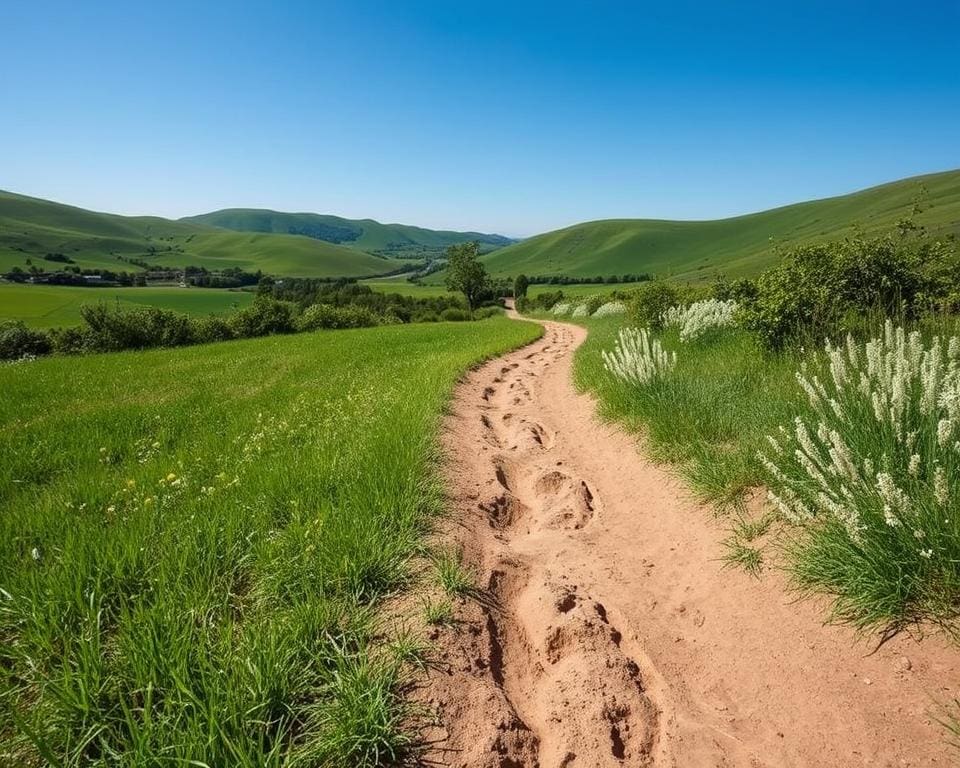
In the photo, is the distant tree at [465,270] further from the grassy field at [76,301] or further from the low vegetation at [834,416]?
the low vegetation at [834,416]

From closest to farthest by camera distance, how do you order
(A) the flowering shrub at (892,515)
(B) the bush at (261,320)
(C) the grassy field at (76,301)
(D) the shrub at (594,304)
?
(A) the flowering shrub at (892,515) → (B) the bush at (261,320) → (D) the shrub at (594,304) → (C) the grassy field at (76,301)

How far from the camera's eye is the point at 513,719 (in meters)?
2.86

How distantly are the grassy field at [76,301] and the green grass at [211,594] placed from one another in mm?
67179

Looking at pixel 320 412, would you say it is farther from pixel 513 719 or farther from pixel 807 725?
pixel 807 725

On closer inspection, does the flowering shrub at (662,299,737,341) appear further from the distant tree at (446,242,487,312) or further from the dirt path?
the distant tree at (446,242,487,312)

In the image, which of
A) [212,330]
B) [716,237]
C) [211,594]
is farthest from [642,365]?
[716,237]

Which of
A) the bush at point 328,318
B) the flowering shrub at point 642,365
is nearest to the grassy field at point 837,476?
the flowering shrub at point 642,365

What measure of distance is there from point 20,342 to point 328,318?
75.1ft

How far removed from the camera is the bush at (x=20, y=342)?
3622 centimetres

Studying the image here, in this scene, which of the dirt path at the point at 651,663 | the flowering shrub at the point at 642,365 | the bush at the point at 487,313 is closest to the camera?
the dirt path at the point at 651,663

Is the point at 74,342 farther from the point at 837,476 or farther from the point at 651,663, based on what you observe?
the point at 837,476

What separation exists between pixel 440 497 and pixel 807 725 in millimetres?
3387

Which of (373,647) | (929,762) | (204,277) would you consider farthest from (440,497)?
(204,277)

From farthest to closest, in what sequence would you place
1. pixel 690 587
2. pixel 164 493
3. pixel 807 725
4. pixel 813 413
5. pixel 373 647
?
1. pixel 813 413
2. pixel 164 493
3. pixel 690 587
4. pixel 373 647
5. pixel 807 725
